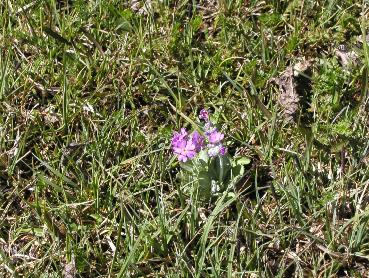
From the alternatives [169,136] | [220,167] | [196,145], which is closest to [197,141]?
[196,145]

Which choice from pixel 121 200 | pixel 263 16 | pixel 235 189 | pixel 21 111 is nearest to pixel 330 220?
pixel 235 189

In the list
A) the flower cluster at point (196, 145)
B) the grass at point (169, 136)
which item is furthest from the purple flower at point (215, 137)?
the grass at point (169, 136)

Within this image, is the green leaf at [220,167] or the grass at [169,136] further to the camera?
the green leaf at [220,167]

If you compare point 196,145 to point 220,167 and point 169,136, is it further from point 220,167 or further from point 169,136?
point 169,136

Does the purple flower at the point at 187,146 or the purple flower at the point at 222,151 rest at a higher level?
the purple flower at the point at 187,146

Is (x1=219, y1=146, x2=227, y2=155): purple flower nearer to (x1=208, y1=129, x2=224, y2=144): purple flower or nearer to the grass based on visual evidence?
(x1=208, y1=129, x2=224, y2=144): purple flower

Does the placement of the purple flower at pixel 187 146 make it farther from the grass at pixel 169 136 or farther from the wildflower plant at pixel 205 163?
the grass at pixel 169 136
